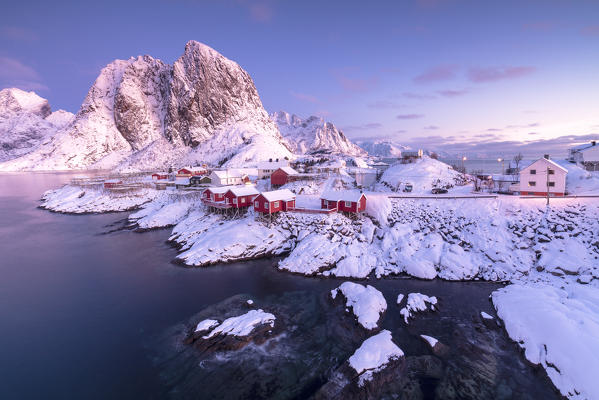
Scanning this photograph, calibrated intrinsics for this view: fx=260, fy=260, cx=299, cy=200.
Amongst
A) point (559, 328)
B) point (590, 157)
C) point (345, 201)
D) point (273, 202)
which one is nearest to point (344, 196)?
point (345, 201)

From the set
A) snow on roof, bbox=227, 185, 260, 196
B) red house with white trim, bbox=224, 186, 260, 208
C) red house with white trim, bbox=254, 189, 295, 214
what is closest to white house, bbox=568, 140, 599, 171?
red house with white trim, bbox=254, 189, 295, 214

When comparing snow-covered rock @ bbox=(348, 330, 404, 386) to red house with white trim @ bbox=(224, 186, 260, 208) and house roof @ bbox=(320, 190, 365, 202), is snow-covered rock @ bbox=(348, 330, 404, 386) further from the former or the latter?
red house with white trim @ bbox=(224, 186, 260, 208)

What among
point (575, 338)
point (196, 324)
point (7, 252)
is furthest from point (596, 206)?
point (7, 252)

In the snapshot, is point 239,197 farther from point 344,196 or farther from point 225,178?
point 225,178

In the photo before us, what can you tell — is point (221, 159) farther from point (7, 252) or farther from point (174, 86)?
point (7, 252)

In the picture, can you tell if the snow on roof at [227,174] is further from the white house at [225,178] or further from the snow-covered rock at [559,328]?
the snow-covered rock at [559,328]
